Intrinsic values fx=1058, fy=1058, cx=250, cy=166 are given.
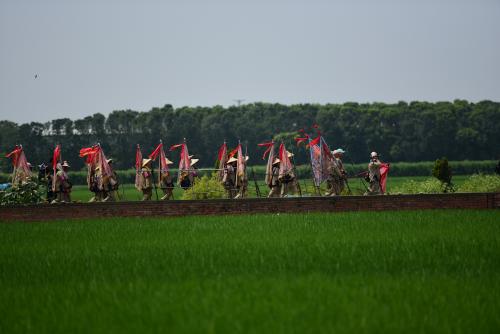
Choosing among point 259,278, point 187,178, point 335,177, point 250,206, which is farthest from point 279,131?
point 259,278

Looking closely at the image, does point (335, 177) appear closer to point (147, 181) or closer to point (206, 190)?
point (206, 190)

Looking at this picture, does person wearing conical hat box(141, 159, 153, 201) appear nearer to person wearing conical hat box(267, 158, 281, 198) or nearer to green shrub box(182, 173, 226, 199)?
green shrub box(182, 173, 226, 199)

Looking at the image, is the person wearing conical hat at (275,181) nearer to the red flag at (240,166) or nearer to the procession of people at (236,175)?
the procession of people at (236,175)

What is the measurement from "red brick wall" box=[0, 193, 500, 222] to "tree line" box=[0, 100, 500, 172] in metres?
58.2

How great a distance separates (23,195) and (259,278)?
17.6 meters

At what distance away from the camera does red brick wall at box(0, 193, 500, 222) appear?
2569 centimetres

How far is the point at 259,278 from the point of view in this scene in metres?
13.8

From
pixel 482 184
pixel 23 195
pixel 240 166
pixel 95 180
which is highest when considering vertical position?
pixel 240 166

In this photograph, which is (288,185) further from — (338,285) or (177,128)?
(177,128)

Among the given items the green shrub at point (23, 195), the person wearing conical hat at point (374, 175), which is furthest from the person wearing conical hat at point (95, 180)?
the person wearing conical hat at point (374, 175)

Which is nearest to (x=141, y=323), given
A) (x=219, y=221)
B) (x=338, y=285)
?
(x=338, y=285)

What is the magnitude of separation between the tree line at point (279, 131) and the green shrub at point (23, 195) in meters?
54.7

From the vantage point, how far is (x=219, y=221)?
2339 centimetres

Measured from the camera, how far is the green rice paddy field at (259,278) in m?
11.0
